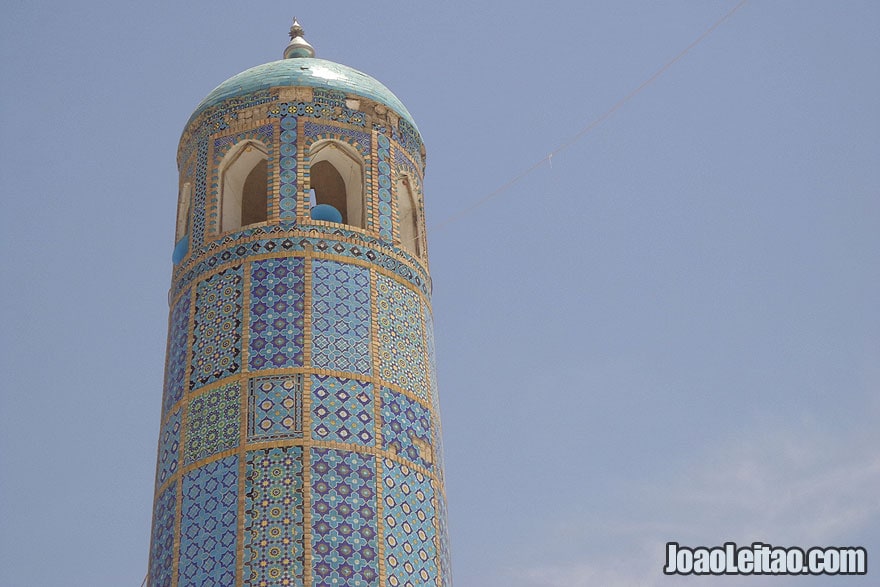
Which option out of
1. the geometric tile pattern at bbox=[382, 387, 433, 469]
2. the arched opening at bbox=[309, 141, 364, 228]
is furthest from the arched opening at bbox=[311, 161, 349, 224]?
the geometric tile pattern at bbox=[382, 387, 433, 469]

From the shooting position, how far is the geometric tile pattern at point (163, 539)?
10852mm

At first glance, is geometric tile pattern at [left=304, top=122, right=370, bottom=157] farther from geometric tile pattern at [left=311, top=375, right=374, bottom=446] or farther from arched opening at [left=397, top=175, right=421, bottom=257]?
geometric tile pattern at [left=311, top=375, right=374, bottom=446]

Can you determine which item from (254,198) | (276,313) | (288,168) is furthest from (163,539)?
(254,198)

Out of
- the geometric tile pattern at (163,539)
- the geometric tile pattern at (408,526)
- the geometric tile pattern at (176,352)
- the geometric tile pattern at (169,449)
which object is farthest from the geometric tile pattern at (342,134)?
the geometric tile pattern at (163,539)

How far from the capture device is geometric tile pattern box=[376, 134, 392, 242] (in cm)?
1229

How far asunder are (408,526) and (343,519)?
21.7 inches

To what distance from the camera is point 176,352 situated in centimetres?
1191

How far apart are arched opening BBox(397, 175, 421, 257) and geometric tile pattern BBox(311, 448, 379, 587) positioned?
2521 millimetres

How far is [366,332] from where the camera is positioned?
11.6 meters

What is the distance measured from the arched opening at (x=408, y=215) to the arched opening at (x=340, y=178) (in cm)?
40

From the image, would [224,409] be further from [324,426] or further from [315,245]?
[315,245]

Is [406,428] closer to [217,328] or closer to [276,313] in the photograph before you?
[276,313]

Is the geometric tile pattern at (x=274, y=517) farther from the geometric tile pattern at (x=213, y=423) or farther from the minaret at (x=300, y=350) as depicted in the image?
→ the geometric tile pattern at (x=213, y=423)

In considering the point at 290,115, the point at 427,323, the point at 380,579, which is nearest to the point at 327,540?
the point at 380,579
